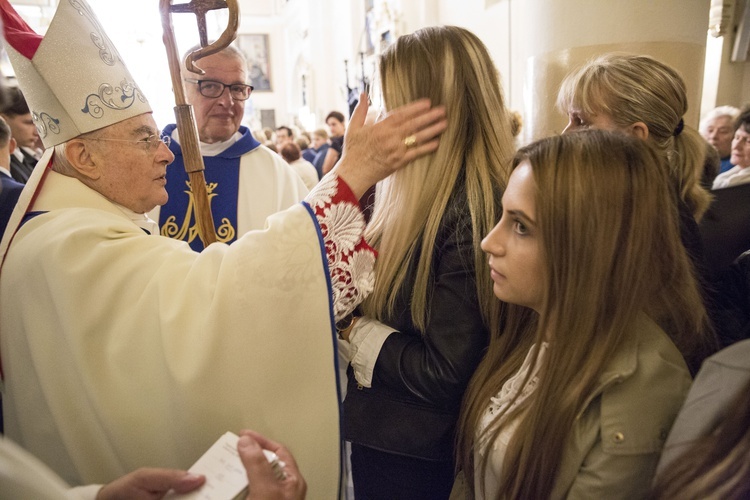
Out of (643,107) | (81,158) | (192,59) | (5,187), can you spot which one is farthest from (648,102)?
(5,187)

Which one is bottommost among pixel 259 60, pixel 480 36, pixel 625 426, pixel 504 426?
pixel 259 60

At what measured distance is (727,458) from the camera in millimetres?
719

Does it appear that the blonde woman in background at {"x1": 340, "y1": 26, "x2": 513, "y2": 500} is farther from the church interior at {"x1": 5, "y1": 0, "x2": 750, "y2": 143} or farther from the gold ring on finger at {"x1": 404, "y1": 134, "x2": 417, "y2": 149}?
the church interior at {"x1": 5, "y1": 0, "x2": 750, "y2": 143}

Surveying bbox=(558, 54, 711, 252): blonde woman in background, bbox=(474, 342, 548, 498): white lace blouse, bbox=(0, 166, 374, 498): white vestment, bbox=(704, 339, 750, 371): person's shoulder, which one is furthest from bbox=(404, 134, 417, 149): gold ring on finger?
bbox=(704, 339, 750, 371): person's shoulder

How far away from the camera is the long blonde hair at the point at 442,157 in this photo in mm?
1252

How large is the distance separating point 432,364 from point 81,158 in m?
0.98

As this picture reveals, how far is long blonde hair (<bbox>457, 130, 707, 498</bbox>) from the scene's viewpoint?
1002 millimetres

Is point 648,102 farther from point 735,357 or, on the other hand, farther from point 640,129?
point 735,357

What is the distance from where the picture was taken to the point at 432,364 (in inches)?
47.4

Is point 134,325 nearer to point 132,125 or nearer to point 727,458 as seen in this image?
point 132,125

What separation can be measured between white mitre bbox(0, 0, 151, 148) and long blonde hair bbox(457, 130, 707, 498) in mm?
1034

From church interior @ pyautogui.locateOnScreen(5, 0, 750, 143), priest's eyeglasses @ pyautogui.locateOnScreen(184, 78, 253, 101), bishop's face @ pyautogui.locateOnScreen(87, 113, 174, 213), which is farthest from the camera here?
priest's eyeglasses @ pyautogui.locateOnScreen(184, 78, 253, 101)

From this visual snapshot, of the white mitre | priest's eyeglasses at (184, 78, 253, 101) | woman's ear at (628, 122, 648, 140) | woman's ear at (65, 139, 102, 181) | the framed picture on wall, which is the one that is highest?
the white mitre

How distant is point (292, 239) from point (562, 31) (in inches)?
70.4
